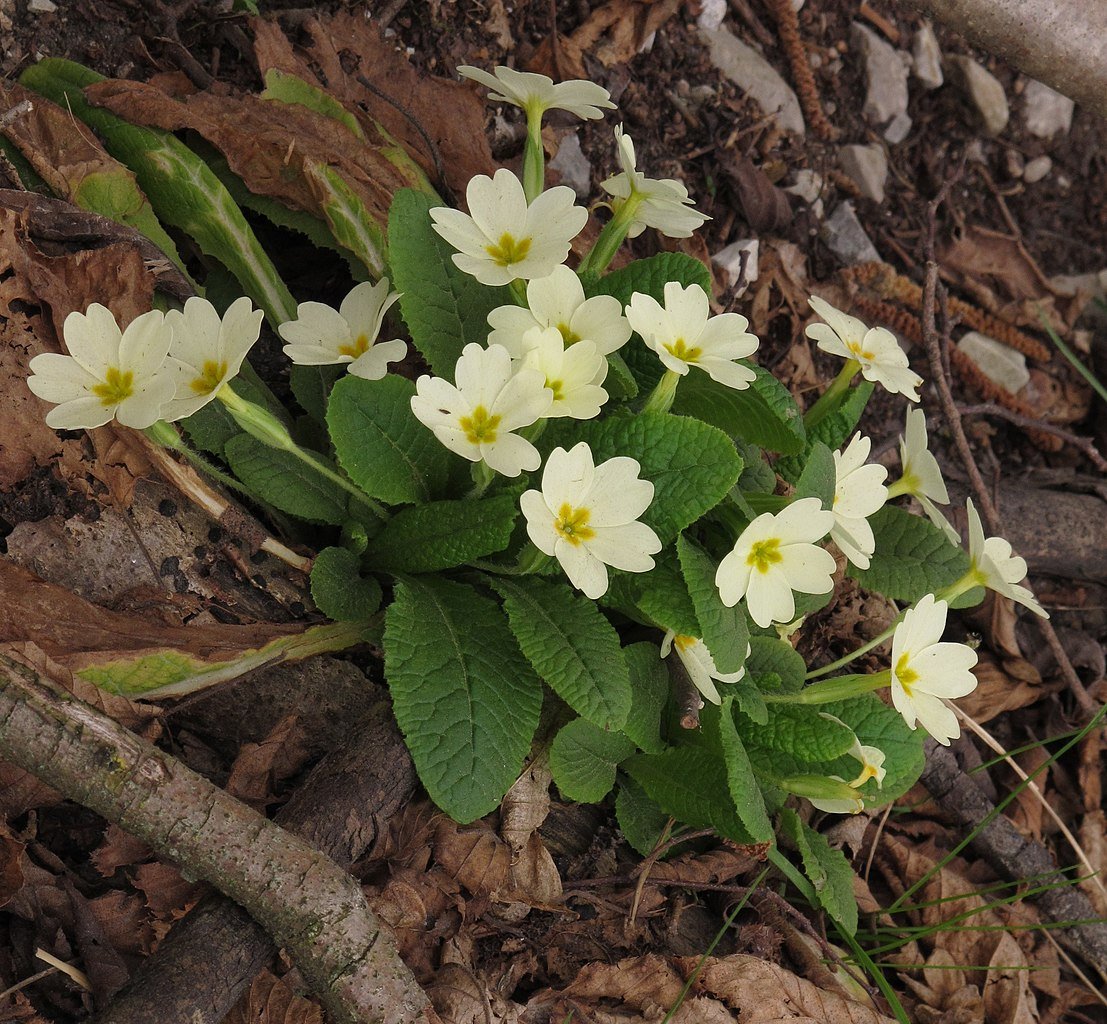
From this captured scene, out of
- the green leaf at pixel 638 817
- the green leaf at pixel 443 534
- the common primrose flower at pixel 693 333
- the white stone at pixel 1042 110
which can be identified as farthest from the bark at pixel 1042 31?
the green leaf at pixel 638 817

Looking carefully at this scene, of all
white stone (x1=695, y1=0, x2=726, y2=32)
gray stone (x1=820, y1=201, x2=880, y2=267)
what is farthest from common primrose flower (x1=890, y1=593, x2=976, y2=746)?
white stone (x1=695, y1=0, x2=726, y2=32)

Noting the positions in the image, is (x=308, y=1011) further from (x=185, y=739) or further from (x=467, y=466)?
(x=467, y=466)

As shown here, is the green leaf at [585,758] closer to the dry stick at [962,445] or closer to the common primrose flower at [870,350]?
the common primrose flower at [870,350]

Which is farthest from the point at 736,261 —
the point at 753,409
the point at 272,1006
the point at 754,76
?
the point at 272,1006

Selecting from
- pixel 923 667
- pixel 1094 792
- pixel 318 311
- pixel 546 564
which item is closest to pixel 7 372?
pixel 318 311

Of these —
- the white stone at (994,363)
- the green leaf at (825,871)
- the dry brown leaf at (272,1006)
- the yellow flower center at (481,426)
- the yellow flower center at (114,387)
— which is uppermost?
the yellow flower center at (481,426)

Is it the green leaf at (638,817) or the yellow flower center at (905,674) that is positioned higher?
the yellow flower center at (905,674)

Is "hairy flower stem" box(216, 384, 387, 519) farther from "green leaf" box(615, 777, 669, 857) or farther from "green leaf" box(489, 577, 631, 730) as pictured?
"green leaf" box(615, 777, 669, 857)
